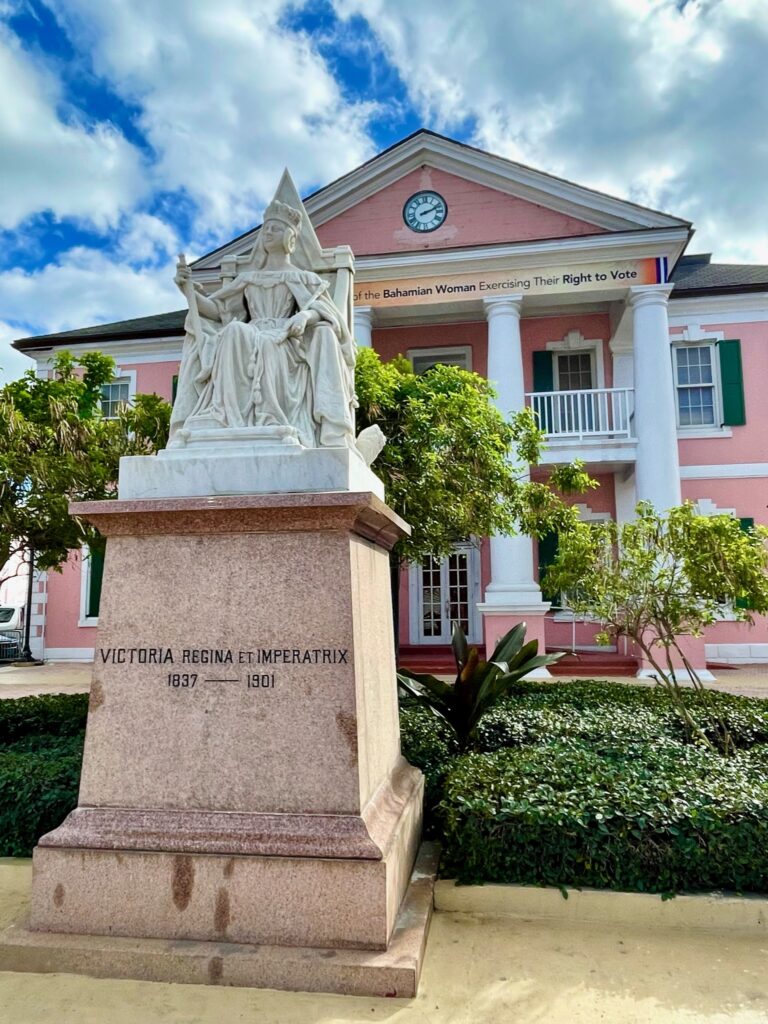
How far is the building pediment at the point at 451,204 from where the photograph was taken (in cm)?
1424

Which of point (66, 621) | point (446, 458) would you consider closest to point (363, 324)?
point (446, 458)

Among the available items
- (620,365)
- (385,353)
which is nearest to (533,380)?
(620,365)

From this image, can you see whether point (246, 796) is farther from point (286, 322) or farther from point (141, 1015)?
point (286, 322)

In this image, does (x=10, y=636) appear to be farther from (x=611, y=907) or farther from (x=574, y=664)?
(x=611, y=907)

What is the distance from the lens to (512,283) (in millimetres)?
13883

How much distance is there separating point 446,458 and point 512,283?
7.57 m

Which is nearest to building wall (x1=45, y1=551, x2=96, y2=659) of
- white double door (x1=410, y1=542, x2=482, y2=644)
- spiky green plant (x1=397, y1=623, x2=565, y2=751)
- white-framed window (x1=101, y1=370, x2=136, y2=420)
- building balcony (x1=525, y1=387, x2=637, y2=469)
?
white-framed window (x1=101, y1=370, x2=136, y2=420)

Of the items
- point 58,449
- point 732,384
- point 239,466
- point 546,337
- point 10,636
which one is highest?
point 546,337

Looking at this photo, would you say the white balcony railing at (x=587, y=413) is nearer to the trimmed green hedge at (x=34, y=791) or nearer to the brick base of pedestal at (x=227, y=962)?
the trimmed green hedge at (x=34, y=791)

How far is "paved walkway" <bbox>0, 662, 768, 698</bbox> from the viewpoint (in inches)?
439

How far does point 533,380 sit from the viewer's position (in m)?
15.7

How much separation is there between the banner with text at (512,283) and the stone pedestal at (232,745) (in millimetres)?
11665

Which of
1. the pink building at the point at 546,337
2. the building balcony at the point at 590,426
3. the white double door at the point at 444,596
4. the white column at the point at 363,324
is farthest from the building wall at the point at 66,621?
the building balcony at the point at 590,426

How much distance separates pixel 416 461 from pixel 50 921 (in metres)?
5.39
